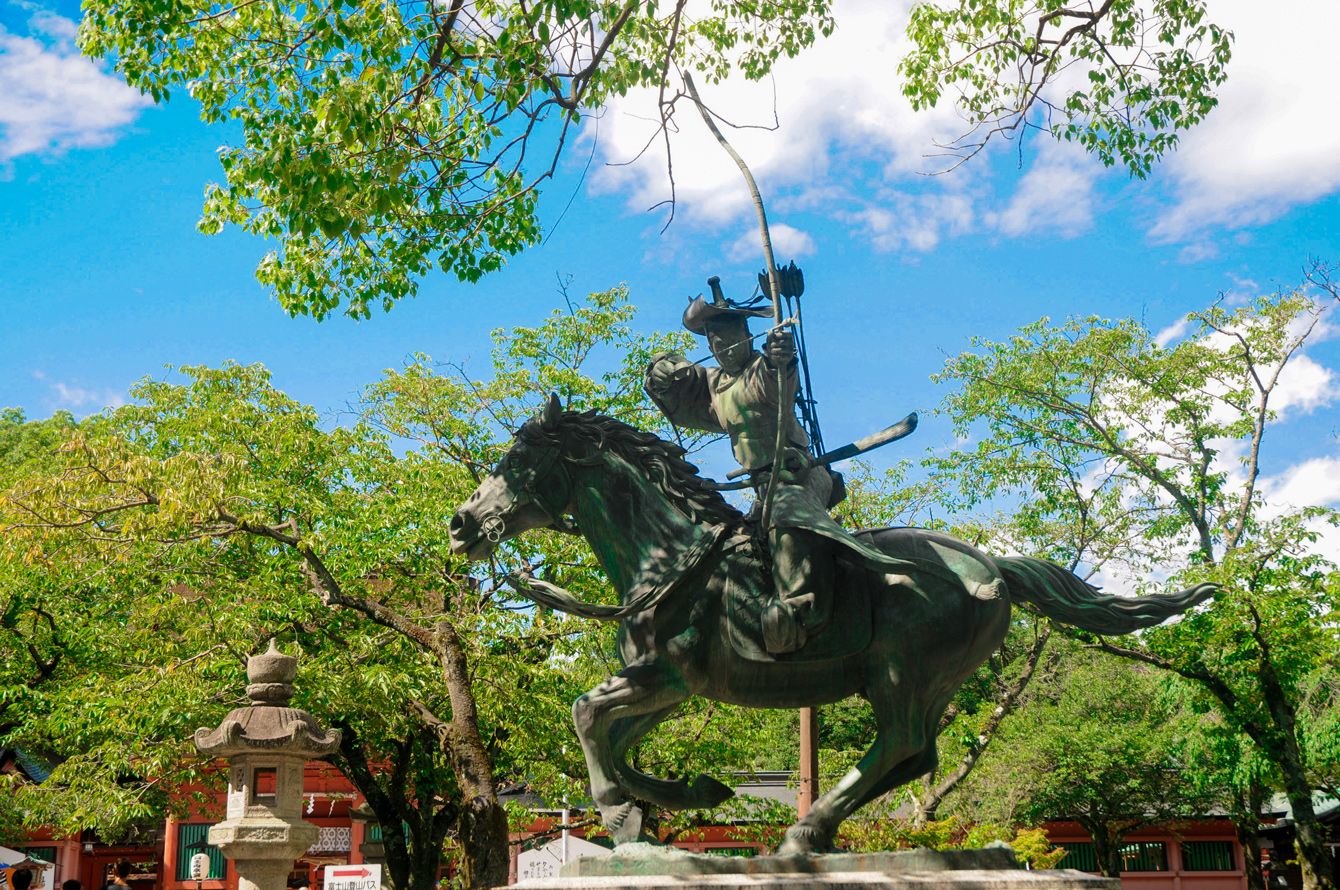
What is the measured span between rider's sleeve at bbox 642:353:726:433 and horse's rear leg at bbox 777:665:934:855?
161 centimetres

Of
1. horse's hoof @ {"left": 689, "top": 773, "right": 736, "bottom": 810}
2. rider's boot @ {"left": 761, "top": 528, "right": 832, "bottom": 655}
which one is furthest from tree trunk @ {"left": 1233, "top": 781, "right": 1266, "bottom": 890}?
rider's boot @ {"left": 761, "top": 528, "right": 832, "bottom": 655}

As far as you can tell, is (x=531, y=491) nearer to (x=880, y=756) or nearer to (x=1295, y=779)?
(x=880, y=756)

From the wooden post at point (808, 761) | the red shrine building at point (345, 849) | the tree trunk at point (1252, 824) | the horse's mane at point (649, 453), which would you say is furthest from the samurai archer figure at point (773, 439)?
the tree trunk at point (1252, 824)

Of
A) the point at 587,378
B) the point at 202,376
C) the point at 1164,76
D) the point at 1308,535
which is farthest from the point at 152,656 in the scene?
the point at 1308,535

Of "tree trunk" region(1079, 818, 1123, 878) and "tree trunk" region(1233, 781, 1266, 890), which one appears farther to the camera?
"tree trunk" region(1079, 818, 1123, 878)

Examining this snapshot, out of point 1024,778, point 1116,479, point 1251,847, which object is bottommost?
point 1251,847

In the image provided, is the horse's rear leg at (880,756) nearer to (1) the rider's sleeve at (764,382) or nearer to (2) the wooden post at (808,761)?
(1) the rider's sleeve at (764,382)

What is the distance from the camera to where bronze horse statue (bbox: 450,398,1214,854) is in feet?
17.9

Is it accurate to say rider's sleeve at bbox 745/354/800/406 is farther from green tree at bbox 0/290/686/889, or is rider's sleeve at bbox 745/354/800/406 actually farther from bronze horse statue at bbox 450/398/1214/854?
green tree at bbox 0/290/686/889

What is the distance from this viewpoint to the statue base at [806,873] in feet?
15.6

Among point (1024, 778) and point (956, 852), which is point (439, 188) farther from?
point (1024, 778)

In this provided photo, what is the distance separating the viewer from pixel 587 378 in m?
17.6

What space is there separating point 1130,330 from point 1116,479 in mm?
2457

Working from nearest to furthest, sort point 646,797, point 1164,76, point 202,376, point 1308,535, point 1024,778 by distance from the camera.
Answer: point 646,797, point 1164,76, point 1308,535, point 202,376, point 1024,778
